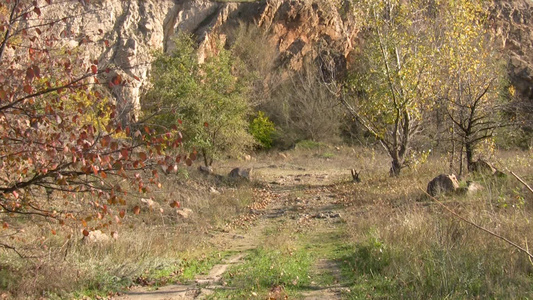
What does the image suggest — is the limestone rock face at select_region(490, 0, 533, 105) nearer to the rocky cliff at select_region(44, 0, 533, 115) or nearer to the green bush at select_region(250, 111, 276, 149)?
the rocky cliff at select_region(44, 0, 533, 115)

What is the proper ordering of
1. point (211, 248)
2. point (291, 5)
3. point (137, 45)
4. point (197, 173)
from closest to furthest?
1. point (211, 248)
2. point (197, 173)
3. point (137, 45)
4. point (291, 5)

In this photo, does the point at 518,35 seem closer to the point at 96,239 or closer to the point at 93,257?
the point at 96,239

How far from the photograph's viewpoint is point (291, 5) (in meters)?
40.8

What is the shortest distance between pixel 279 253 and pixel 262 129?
76.5ft

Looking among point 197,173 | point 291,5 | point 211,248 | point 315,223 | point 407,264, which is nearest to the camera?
point 407,264

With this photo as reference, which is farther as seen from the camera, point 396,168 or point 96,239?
point 396,168

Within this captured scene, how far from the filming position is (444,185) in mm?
10414

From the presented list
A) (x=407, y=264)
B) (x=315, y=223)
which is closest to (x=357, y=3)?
(x=315, y=223)

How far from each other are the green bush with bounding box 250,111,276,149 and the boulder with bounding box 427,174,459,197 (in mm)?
20178

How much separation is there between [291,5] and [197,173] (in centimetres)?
2762

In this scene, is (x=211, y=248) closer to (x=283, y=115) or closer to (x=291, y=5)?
(x=283, y=115)

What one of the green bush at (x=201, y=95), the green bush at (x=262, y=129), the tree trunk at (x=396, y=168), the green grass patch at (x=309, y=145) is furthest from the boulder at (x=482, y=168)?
the green bush at (x=262, y=129)

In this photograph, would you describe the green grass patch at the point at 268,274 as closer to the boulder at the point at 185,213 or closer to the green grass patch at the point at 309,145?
the boulder at the point at 185,213

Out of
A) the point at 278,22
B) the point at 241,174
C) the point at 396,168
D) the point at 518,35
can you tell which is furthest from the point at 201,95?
the point at 518,35
